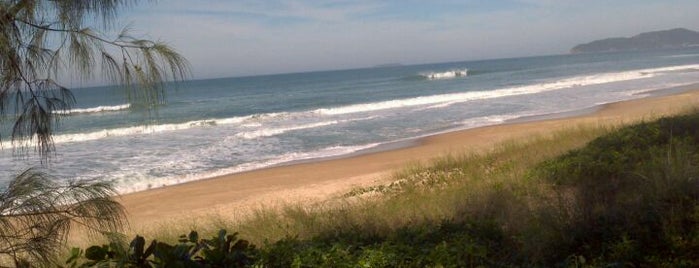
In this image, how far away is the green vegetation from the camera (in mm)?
3863

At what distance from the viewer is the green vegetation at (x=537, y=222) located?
3863mm

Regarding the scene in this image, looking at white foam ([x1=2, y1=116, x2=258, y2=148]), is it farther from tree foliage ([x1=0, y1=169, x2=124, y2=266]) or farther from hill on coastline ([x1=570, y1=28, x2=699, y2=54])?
hill on coastline ([x1=570, y1=28, x2=699, y2=54])

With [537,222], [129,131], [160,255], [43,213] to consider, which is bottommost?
[129,131]

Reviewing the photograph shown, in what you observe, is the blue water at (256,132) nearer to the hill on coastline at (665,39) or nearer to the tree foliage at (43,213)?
the tree foliage at (43,213)

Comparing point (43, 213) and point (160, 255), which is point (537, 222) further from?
point (43, 213)

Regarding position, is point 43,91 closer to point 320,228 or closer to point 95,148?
point 320,228

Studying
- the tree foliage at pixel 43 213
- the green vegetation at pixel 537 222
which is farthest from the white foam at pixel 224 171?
the tree foliage at pixel 43 213

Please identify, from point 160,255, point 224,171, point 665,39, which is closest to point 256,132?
point 224,171

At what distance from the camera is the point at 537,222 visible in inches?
178

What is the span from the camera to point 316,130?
2459 centimetres

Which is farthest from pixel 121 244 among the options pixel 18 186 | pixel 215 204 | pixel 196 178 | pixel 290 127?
pixel 290 127

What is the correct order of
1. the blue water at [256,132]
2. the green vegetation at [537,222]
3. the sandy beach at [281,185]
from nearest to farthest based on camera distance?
the green vegetation at [537,222] < the sandy beach at [281,185] < the blue water at [256,132]

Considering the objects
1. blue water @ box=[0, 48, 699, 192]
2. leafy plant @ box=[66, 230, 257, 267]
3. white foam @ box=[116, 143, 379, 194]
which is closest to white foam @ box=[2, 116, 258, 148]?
blue water @ box=[0, 48, 699, 192]

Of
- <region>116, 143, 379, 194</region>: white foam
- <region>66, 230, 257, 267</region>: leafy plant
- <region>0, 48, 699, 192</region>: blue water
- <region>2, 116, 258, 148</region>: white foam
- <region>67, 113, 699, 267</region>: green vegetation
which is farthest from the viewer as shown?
<region>2, 116, 258, 148</region>: white foam
